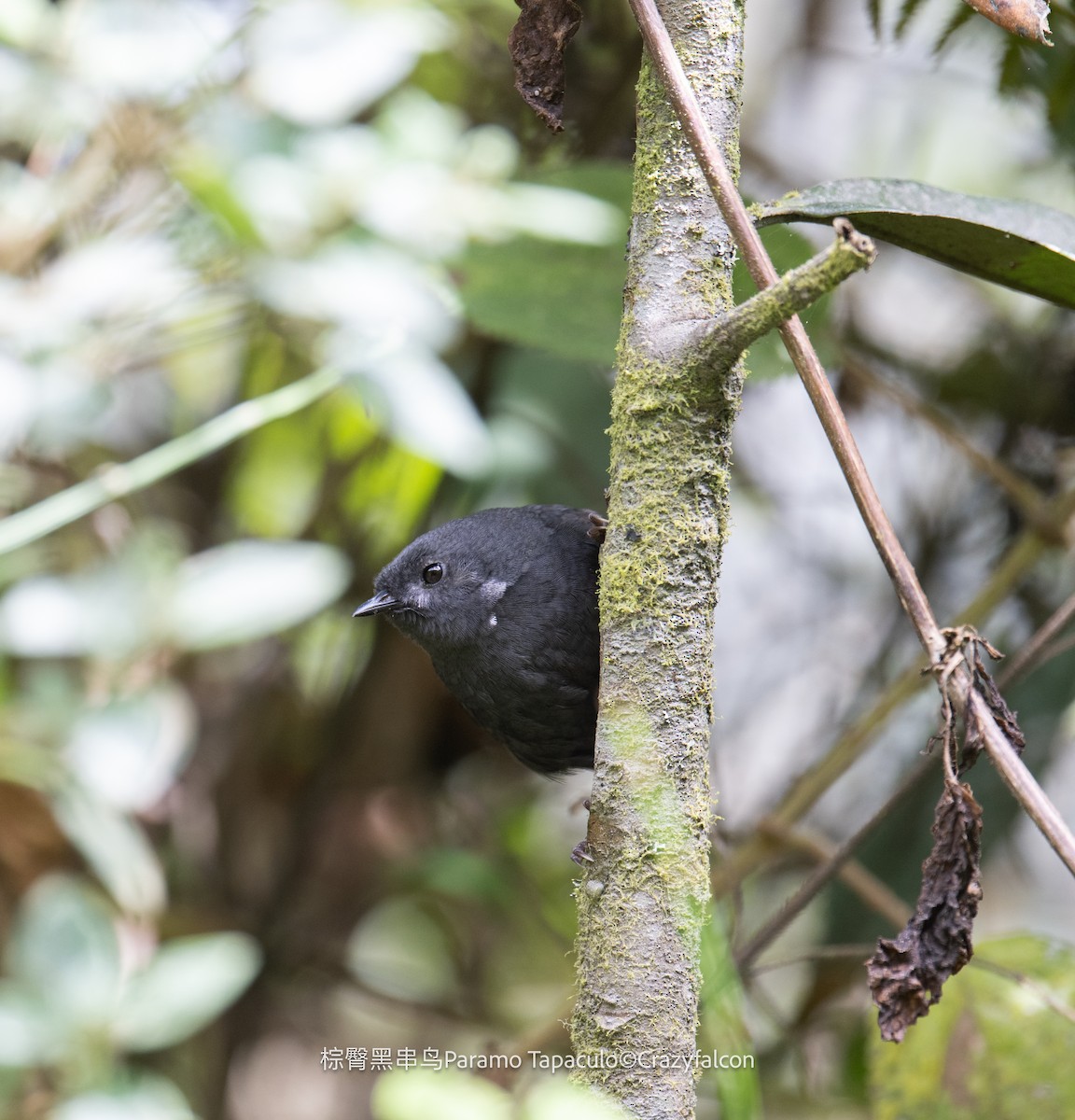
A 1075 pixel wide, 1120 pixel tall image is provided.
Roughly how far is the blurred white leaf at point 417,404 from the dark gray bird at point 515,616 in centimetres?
30

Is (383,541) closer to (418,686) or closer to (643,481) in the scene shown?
(418,686)

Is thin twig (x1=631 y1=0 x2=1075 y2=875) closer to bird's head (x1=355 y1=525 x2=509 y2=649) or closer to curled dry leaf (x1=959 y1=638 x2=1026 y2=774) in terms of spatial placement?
curled dry leaf (x1=959 y1=638 x2=1026 y2=774)

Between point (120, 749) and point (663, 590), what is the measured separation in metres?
1.43

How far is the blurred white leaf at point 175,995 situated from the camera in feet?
7.65

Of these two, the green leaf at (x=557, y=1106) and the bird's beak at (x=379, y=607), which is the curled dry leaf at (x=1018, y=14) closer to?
the green leaf at (x=557, y=1106)

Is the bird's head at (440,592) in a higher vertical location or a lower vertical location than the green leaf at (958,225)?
lower

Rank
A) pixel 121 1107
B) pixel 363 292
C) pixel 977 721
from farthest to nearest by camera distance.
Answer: pixel 363 292, pixel 121 1107, pixel 977 721

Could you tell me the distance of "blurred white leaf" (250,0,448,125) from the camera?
2.97 meters

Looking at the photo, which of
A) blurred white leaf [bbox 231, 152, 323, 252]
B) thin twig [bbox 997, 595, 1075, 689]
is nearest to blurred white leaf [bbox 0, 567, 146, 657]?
blurred white leaf [bbox 231, 152, 323, 252]

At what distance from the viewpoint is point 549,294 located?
3033mm

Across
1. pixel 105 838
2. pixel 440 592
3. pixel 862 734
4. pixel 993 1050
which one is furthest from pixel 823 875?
pixel 105 838

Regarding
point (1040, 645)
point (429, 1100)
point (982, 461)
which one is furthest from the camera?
point (982, 461)

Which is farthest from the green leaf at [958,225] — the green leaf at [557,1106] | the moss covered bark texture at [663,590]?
the green leaf at [557,1106]

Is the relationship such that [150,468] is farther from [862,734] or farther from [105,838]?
[862,734]
